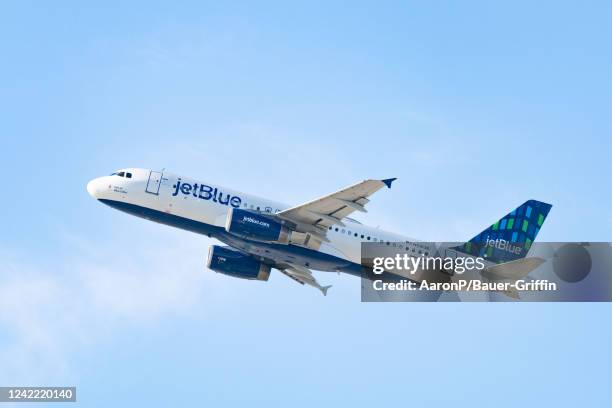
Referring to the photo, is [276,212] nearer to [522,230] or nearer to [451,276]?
[451,276]

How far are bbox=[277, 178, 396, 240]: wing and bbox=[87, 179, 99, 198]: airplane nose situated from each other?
12.3 meters

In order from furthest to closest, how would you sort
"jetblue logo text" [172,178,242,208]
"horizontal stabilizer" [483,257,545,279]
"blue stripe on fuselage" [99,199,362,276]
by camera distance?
1. "jetblue logo text" [172,178,242,208]
2. "blue stripe on fuselage" [99,199,362,276]
3. "horizontal stabilizer" [483,257,545,279]

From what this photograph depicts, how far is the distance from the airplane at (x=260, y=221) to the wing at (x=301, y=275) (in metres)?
1.84

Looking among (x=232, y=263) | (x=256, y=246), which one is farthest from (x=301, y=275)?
(x=256, y=246)

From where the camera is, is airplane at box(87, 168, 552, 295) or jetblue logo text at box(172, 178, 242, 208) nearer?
airplane at box(87, 168, 552, 295)

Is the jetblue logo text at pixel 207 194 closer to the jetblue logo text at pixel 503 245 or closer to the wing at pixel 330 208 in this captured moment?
the wing at pixel 330 208

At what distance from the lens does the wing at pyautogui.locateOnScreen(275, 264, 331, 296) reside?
58688 mm

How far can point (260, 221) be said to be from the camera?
51.2 m

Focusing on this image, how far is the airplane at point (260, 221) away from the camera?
168 ft

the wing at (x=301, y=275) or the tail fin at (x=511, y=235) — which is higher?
the tail fin at (x=511, y=235)

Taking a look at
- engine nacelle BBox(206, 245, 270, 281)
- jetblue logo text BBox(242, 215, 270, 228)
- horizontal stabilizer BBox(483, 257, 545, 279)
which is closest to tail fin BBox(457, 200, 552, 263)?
horizontal stabilizer BBox(483, 257, 545, 279)

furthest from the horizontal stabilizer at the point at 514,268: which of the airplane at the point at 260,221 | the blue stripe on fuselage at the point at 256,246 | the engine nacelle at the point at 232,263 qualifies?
the engine nacelle at the point at 232,263

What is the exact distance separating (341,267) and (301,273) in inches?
219

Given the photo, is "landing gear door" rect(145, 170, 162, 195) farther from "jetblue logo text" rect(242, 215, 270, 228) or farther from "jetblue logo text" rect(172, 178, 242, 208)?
"jetblue logo text" rect(242, 215, 270, 228)
